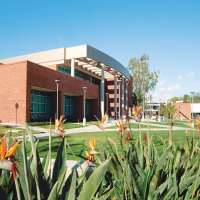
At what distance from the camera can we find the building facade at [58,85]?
34.0m

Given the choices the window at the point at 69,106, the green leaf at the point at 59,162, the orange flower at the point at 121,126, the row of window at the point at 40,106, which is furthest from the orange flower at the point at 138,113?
the window at the point at 69,106

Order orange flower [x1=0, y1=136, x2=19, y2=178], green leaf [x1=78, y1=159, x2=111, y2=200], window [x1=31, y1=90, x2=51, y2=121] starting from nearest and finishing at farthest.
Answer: orange flower [x1=0, y1=136, x2=19, y2=178] < green leaf [x1=78, y1=159, x2=111, y2=200] < window [x1=31, y1=90, x2=51, y2=121]

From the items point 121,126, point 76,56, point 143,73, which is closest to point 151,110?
point 121,126

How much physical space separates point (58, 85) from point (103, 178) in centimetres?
3944

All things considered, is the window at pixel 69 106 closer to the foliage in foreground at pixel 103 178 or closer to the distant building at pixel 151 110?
the distant building at pixel 151 110

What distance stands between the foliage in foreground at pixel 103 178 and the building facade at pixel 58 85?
1675 centimetres

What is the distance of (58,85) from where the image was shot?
4075 centimetres

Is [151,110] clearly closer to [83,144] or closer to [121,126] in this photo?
[83,144]

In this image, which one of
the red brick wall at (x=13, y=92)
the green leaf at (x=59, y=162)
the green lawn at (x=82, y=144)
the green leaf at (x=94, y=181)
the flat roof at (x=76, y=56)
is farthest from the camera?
the flat roof at (x=76, y=56)

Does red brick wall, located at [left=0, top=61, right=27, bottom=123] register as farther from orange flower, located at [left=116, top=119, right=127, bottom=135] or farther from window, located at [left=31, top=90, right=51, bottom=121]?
orange flower, located at [left=116, top=119, right=127, bottom=135]

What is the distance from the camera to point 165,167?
3.01 meters

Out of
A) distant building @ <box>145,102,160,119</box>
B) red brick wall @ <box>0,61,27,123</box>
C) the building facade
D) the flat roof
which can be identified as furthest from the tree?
distant building @ <box>145,102,160,119</box>

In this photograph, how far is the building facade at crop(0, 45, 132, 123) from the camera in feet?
112

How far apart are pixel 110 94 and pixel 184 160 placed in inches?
2448
